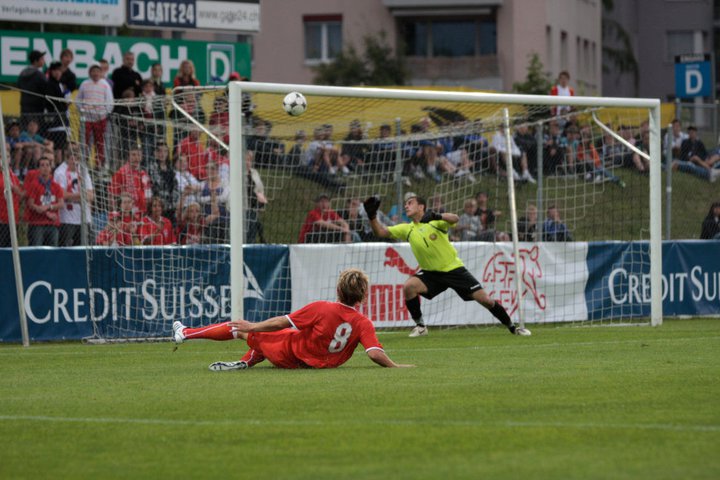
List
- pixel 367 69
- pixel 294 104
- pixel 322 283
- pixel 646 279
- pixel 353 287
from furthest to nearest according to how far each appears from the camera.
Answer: pixel 367 69, pixel 646 279, pixel 322 283, pixel 294 104, pixel 353 287

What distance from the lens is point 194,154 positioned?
19516 mm

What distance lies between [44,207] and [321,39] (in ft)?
128

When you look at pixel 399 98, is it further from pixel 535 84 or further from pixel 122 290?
pixel 535 84

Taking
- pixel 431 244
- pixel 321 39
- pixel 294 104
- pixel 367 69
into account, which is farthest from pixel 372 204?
pixel 321 39

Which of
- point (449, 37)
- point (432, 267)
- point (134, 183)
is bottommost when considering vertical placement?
point (432, 267)

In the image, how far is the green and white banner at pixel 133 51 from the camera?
86.3 feet

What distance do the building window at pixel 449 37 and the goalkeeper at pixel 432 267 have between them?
125ft

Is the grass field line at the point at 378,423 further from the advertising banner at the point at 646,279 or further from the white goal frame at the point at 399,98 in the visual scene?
the advertising banner at the point at 646,279

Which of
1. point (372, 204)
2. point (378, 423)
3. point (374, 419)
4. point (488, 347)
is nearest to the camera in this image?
point (378, 423)

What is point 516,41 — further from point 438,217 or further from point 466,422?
point 466,422

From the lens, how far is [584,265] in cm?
2088

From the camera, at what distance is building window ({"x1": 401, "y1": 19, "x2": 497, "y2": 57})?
55094mm

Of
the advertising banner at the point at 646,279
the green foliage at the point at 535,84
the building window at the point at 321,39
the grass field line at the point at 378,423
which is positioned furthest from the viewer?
the building window at the point at 321,39

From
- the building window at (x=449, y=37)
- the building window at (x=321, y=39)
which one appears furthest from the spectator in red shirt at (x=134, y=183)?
the building window at (x=321, y=39)
